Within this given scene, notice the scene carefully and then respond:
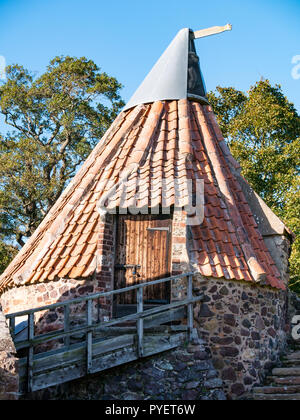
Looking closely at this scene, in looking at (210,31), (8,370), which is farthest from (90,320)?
(210,31)

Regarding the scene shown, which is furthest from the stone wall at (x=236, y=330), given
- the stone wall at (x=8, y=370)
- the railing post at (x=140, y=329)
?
the stone wall at (x=8, y=370)

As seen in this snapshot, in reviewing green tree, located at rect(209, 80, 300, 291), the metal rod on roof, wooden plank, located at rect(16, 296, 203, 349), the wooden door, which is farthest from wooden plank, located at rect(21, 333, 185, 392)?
green tree, located at rect(209, 80, 300, 291)

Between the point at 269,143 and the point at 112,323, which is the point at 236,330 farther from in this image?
the point at 269,143

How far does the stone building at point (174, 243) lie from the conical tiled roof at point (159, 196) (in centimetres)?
2

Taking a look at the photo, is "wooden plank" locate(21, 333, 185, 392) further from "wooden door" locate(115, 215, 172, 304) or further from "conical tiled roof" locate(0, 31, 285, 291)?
"conical tiled roof" locate(0, 31, 285, 291)

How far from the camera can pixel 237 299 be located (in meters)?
10.1

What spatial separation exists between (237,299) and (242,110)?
16332 mm

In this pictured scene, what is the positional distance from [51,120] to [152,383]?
1714 cm

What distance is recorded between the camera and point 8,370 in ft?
23.4

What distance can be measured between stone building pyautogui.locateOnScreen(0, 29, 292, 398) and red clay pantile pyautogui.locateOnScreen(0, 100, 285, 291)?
25mm

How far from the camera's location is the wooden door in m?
10.6

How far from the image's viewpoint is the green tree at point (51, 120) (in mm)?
22281
